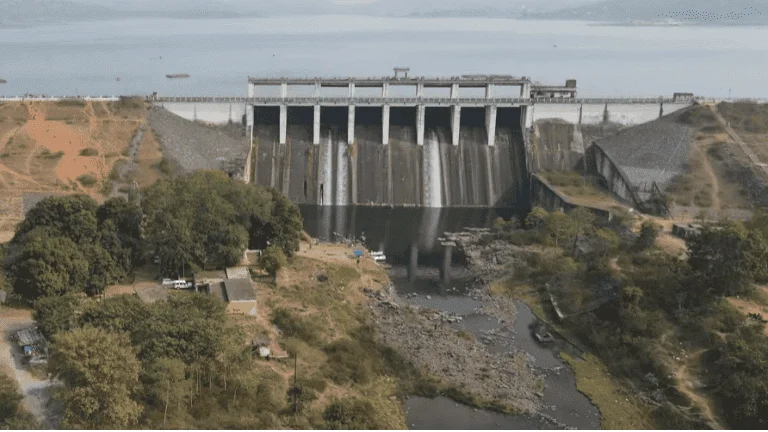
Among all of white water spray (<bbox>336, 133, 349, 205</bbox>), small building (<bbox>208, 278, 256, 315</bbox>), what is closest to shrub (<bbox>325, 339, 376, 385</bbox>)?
small building (<bbox>208, 278, 256, 315</bbox>)

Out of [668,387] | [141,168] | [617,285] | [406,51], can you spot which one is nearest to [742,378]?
[668,387]

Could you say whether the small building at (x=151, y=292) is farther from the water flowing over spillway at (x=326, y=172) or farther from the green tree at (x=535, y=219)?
the green tree at (x=535, y=219)

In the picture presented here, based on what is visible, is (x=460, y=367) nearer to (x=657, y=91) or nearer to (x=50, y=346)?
(x=50, y=346)

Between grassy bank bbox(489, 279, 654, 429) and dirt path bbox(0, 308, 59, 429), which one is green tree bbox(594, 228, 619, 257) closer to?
grassy bank bbox(489, 279, 654, 429)

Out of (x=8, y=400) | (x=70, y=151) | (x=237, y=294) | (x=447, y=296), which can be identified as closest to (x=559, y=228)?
(x=447, y=296)

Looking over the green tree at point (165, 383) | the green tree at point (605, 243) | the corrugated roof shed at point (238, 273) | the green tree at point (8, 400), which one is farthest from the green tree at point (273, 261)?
the green tree at point (605, 243)

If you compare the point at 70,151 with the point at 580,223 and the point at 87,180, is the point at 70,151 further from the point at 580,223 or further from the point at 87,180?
the point at 580,223
